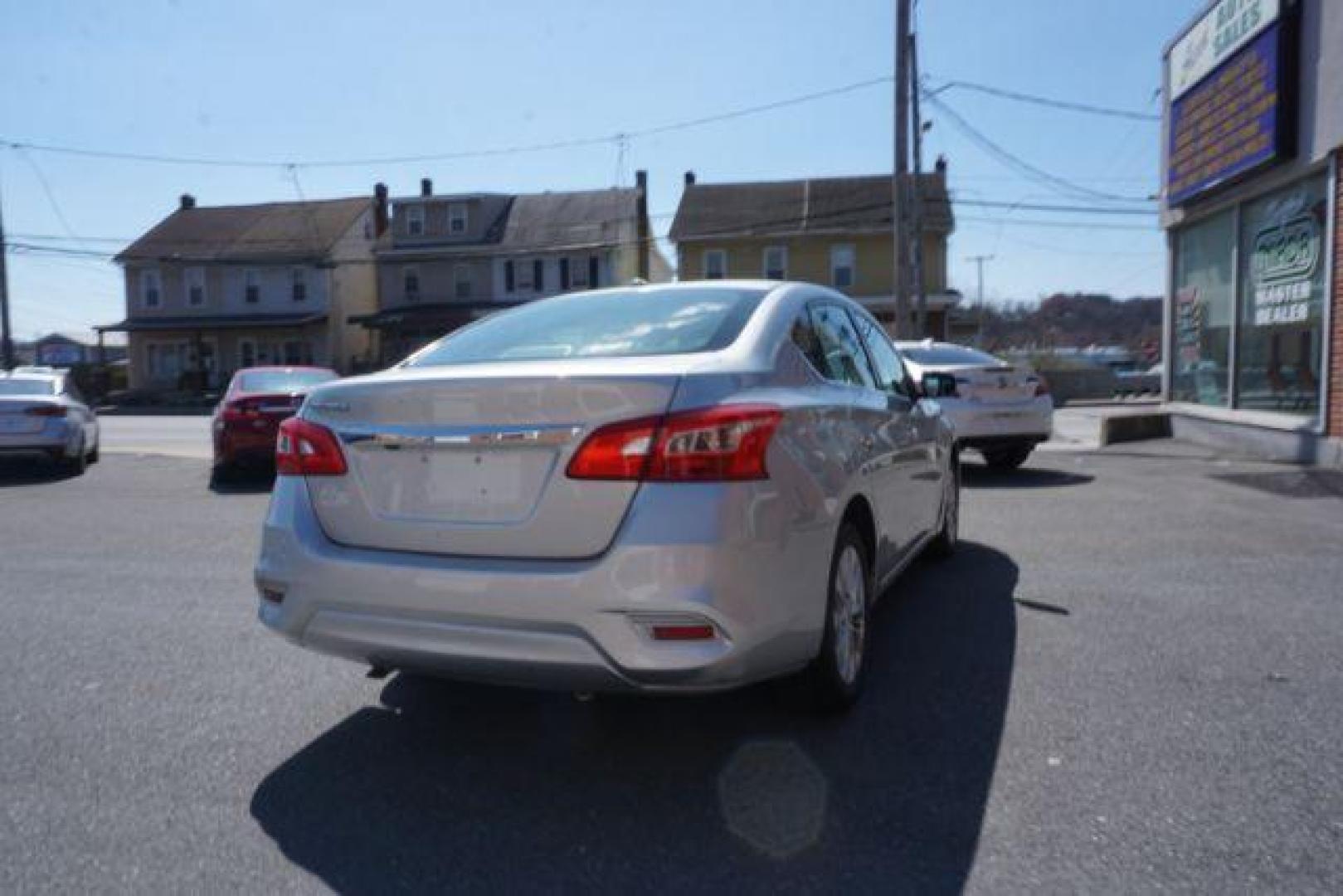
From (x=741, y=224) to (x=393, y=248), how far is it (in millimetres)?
14651

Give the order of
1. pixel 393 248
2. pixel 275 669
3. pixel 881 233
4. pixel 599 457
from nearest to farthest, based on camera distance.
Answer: pixel 599 457 < pixel 275 669 < pixel 881 233 < pixel 393 248

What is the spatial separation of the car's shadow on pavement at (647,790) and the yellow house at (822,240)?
103 feet

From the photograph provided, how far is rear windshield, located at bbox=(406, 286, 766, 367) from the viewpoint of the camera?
11.8 ft

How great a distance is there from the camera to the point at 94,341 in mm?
83938

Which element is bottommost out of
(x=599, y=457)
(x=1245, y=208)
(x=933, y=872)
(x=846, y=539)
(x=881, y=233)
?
(x=933, y=872)

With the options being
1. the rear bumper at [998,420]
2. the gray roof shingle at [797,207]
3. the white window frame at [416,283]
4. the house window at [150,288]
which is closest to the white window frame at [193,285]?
the house window at [150,288]

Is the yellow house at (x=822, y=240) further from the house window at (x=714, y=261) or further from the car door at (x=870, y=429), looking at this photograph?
the car door at (x=870, y=429)

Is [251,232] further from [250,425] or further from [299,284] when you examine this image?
[250,425]

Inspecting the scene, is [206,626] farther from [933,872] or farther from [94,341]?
[94,341]

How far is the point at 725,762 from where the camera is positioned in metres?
3.38

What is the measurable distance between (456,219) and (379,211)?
20.2ft

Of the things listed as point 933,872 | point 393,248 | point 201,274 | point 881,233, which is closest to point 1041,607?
point 933,872

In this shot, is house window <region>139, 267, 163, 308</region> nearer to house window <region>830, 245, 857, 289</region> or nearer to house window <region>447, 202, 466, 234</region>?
house window <region>447, 202, 466, 234</region>

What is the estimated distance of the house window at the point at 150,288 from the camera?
139ft
